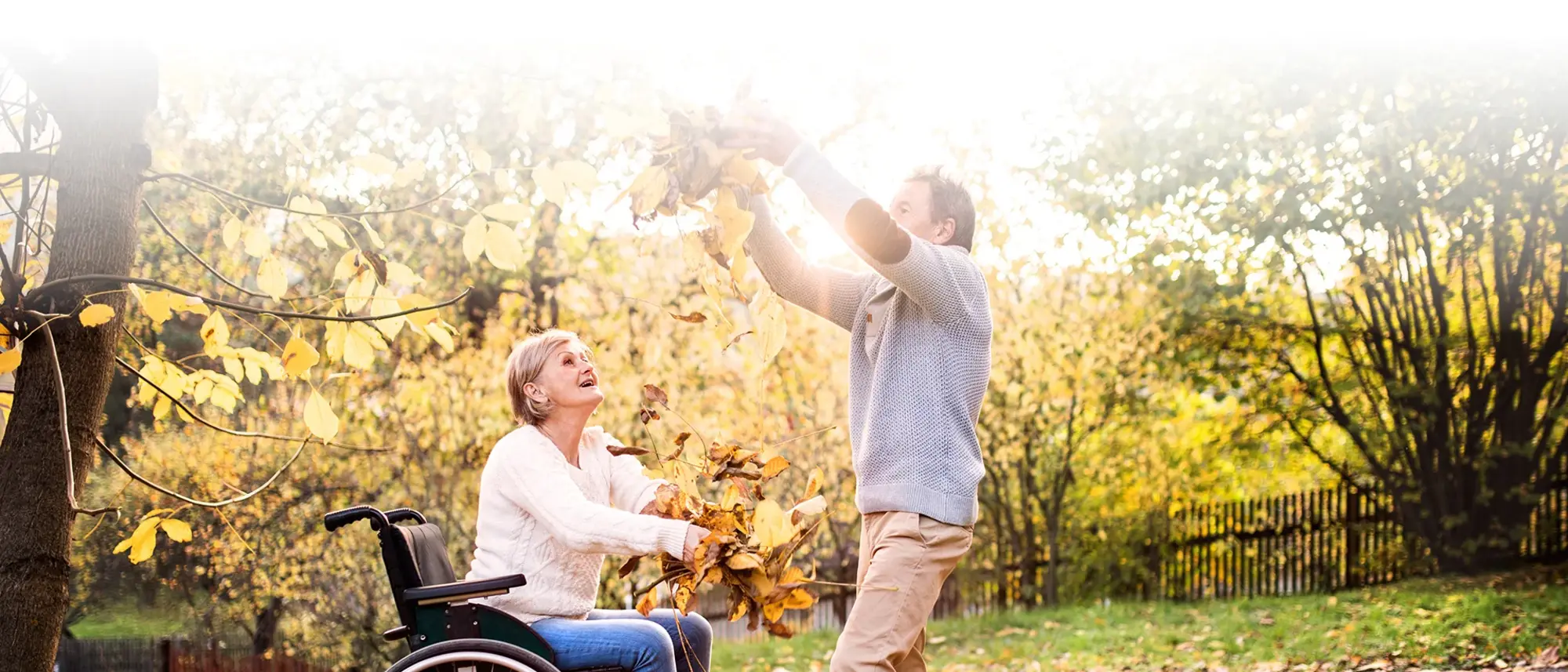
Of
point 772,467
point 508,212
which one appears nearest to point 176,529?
point 508,212

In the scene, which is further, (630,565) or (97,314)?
(97,314)

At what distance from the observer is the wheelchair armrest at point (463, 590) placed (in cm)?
233

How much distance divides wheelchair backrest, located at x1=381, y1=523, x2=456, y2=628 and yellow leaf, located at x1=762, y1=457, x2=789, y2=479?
0.75 m

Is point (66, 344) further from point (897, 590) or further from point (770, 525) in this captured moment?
point (897, 590)

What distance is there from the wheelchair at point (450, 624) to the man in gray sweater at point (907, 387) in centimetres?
61

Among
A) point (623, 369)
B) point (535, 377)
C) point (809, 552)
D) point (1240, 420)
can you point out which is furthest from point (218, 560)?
point (1240, 420)

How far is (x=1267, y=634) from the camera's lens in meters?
7.12

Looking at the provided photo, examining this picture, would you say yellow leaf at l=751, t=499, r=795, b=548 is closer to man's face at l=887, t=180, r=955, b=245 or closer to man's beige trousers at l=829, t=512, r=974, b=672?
man's beige trousers at l=829, t=512, r=974, b=672

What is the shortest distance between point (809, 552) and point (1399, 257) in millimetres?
4647

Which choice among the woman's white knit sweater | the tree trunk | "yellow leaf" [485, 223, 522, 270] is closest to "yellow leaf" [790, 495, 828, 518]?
the woman's white knit sweater

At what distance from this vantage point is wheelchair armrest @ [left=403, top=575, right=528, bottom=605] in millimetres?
2326

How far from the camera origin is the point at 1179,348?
28.5ft

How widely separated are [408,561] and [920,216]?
4.03 ft

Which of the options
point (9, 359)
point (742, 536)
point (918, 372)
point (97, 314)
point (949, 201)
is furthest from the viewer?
point (97, 314)
